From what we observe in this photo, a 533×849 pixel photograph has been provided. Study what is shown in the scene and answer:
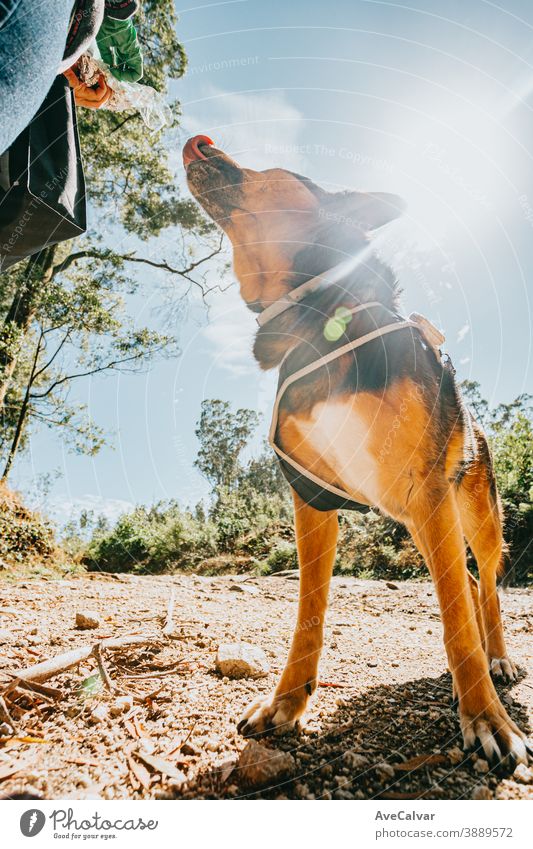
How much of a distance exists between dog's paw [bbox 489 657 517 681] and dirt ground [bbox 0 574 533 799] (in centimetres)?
8

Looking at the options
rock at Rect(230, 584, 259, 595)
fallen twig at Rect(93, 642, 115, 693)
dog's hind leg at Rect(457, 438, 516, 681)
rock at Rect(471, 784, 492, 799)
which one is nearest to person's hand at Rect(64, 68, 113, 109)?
fallen twig at Rect(93, 642, 115, 693)

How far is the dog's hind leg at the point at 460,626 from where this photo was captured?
154cm

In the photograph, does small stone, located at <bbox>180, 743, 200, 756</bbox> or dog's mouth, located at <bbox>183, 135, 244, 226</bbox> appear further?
dog's mouth, located at <bbox>183, 135, 244, 226</bbox>

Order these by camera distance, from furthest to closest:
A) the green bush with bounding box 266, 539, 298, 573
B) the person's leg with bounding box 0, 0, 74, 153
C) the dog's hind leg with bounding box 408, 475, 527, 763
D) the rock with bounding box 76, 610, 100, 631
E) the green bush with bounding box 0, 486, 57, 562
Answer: the green bush with bounding box 266, 539, 298, 573 < the green bush with bounding box 0, 486, 57, 562 < the rock with bounding box 76, 610, 100, 631 < the dog's hind leg with bounding box 408, 475, 527, 763 < the person's leg with bounding box 0, 0, 74, 153

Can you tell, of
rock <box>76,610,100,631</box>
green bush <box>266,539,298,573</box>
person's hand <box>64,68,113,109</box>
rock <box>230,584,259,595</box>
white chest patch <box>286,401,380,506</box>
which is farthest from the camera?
green bush <box>266,539,298,573</box>

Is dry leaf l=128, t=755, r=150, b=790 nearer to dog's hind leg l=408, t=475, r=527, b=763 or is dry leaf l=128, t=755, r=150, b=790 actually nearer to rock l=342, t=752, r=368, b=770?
rock l=342, t=752, r=368, b=770

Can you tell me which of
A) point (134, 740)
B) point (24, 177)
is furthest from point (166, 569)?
point (24, 177)

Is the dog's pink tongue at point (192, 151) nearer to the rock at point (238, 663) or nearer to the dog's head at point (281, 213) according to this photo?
the dog's head at point (281, 213)

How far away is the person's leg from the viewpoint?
0.95m

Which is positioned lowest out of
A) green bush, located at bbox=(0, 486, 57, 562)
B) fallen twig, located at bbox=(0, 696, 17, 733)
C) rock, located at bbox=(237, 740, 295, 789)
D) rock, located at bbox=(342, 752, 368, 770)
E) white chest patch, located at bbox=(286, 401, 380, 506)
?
green bush, located at bbox=(0, 486, 57, 562)

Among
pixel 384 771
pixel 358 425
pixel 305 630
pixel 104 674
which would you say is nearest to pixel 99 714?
pixel 104 674

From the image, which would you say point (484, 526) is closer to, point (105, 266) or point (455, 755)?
point (455, 755)

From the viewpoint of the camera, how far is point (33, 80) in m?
1.03

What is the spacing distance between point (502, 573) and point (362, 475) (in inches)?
77.3
